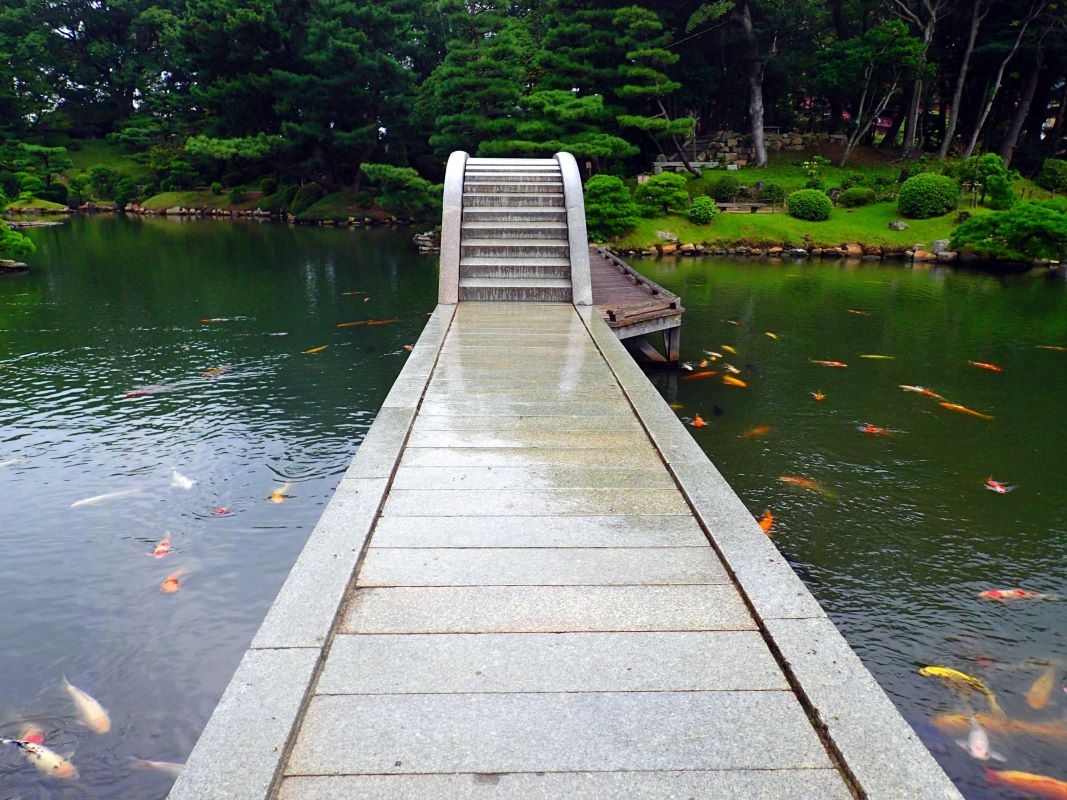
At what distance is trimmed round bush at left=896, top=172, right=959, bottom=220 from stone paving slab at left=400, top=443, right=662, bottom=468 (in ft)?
88.8

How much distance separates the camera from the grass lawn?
1036 inches

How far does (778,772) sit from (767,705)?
12.6 inches

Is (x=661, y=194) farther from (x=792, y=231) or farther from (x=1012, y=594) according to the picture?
(x=1012, y=594)

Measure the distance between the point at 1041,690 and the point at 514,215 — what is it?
944 centimetres

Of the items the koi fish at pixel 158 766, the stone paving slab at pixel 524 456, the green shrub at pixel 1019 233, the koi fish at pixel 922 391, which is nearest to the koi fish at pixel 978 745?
the stone paving slab at pixel 524 456

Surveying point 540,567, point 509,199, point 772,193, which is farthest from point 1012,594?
point 772,193

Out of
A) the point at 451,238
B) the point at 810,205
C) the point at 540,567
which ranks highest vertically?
the point at 810,205

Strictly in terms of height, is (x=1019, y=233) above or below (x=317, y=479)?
above

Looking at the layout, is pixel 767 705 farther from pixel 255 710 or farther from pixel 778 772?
pixel 255 710

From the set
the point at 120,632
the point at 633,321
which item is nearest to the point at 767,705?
the point at 120,632

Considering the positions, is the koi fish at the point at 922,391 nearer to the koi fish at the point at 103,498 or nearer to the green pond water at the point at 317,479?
the green pond water at the point at 317,479

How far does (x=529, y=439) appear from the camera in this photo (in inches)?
207

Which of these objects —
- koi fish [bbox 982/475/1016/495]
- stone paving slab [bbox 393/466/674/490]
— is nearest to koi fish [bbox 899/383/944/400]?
koi fish [bbox 982/475/1016/495]

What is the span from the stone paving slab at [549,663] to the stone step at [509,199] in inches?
392
